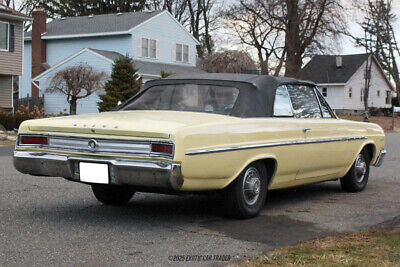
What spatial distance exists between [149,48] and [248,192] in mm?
32261

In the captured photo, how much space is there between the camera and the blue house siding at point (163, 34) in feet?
121

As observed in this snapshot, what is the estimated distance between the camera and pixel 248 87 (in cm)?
656

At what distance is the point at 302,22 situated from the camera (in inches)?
1734

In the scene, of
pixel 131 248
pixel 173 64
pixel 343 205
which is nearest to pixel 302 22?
pixel 173 64

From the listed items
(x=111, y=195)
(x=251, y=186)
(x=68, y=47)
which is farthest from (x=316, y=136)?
(x=68, y=47)

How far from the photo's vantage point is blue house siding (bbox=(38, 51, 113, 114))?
34469mm

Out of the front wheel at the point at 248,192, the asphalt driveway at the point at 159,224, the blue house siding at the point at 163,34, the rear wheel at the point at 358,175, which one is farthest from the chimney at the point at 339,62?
the front wheel at the point at 248,192

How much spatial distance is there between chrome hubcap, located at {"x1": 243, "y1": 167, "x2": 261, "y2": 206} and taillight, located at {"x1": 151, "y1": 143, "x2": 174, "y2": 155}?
107 centimetres

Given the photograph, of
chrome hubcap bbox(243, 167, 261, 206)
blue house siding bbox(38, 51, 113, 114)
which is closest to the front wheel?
chrome hubcap bbox(243, 167, 261, 206)

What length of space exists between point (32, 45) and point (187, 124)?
3578 centimetres

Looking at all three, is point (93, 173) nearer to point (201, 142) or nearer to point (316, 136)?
point (201, 142)

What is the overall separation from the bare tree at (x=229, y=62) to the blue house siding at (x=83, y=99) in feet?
23.3

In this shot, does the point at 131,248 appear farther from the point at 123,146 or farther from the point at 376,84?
the point at 376,84

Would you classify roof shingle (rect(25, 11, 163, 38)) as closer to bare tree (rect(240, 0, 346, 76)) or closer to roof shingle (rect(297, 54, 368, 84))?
bare tree (rect(240, 0, 346, 76))
